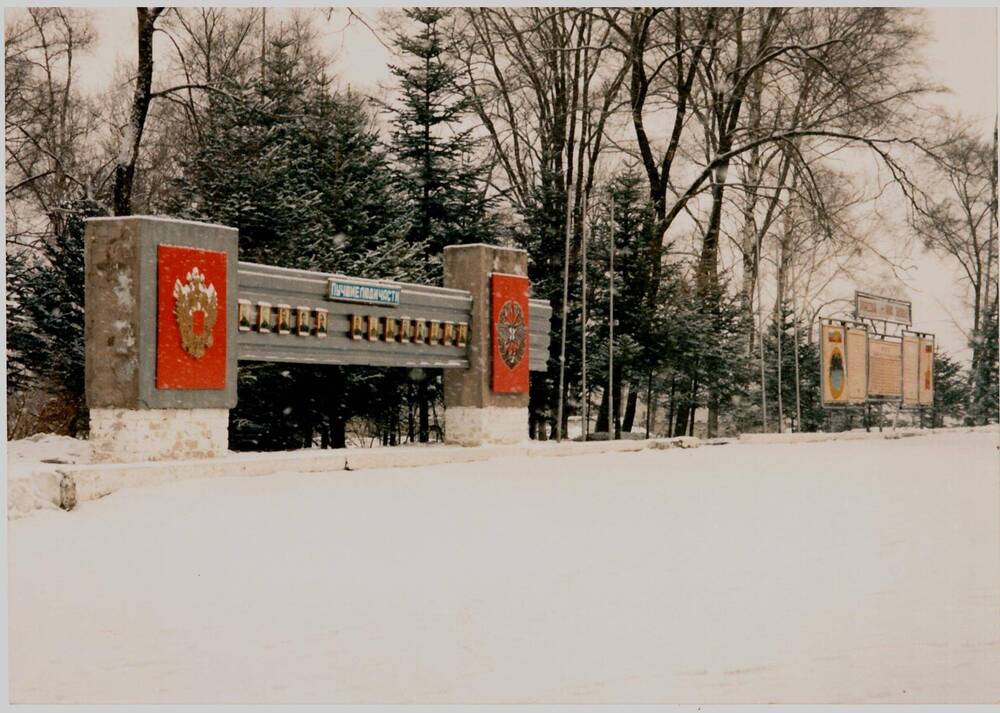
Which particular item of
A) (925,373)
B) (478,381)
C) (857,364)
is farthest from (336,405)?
(925,373)

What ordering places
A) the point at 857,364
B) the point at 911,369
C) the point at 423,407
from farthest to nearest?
the point at 911,369 → the point at 857,364 → the point at 423,407

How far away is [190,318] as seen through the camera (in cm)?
1597

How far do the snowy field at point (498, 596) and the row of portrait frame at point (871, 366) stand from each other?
17.1 m

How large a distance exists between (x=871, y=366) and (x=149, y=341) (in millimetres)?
24367

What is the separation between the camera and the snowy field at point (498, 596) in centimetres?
662

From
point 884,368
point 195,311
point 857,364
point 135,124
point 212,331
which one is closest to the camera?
point 195,311

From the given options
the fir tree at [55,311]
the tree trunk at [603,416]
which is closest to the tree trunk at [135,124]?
the fir tree at [55,311]

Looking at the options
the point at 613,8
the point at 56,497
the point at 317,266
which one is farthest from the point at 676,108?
the point at 56,497

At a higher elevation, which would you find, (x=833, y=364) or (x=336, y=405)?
(x=833, y=364)

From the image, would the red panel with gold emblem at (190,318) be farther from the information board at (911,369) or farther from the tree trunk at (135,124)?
the information board at (911,369)

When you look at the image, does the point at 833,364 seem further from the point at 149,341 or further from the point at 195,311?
the point at 149,341

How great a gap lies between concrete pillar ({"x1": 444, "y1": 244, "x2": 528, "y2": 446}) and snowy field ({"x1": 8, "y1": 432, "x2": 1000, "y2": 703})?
6070mm

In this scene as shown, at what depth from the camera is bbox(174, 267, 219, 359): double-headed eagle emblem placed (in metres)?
15.9

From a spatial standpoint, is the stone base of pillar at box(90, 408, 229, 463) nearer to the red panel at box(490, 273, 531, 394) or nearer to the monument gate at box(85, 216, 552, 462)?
the monument gate at box(85, 216, 552, 462)
